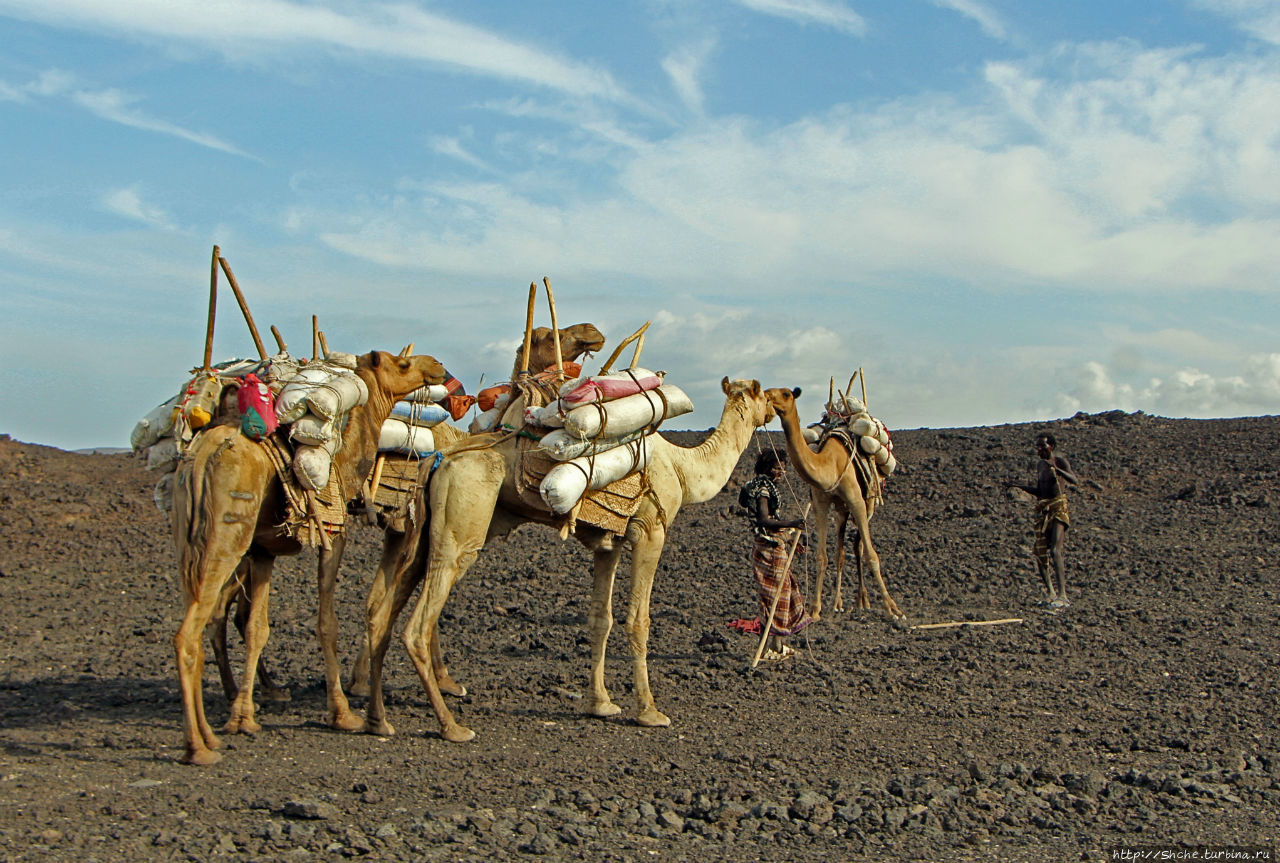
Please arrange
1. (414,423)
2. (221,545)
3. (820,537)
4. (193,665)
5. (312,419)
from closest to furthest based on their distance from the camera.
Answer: (193,665) < (221,545) < (312,419) < (414,423) < (820,537)

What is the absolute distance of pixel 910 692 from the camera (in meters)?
9.73

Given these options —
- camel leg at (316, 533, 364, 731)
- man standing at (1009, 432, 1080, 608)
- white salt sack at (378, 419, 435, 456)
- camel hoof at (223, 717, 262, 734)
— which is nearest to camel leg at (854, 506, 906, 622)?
man standing at (1009, 432, 1080, 608)

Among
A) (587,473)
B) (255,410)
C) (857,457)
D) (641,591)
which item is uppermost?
(857,457)

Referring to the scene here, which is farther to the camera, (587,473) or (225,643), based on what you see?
(225,643)

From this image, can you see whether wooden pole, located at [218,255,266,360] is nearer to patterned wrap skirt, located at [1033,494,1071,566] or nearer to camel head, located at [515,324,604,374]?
camel head, located at [515,324,604,374]

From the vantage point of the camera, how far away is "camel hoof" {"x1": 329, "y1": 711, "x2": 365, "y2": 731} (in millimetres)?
8172

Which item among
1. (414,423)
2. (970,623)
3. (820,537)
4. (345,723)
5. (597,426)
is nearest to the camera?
(597,426)

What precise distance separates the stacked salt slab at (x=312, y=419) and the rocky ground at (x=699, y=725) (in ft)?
6.10

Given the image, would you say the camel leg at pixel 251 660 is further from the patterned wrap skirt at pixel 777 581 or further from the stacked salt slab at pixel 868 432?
the stacked salt slab at pixel 868 432

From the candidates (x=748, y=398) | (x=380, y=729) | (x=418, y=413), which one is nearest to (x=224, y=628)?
(x=380, y=729)

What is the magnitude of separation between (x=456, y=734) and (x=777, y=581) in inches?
151

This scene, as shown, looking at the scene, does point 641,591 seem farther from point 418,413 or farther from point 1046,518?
point 1046,518

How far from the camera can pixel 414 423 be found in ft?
30.6

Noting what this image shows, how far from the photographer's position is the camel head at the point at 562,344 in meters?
9.19
